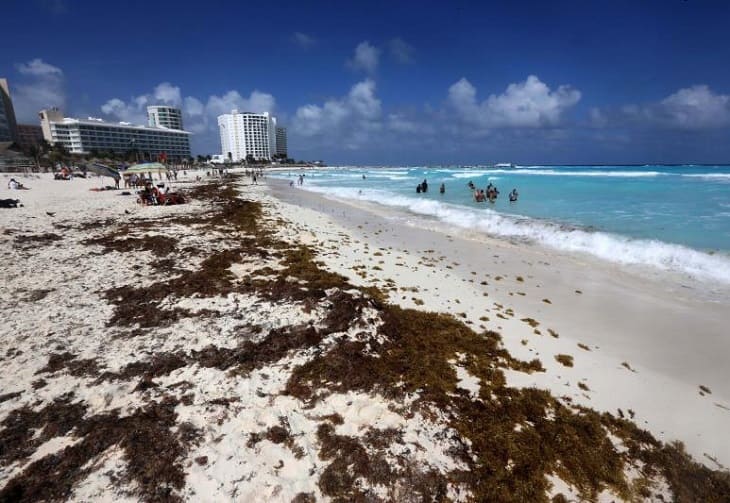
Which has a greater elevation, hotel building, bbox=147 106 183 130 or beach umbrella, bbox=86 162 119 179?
hotel building, bbox=147 106 183 130

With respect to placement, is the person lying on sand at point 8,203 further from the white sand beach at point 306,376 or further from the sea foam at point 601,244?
the sea foam at point 601,244

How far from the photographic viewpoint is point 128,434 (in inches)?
124

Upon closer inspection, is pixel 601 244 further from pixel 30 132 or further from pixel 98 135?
pixel 30 132

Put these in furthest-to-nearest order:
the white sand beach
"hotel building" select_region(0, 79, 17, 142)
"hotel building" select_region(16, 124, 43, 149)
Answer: "hotel building" select_region(16, 124, 43, 149) → "hotel building" select_region(0, 79, 17, 142) → the white sand beach

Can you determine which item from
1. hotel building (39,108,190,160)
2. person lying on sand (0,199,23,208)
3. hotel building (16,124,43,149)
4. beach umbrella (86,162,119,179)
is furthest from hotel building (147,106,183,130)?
person lying on sand (0,199,23,208)

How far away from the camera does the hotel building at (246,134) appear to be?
186 meters

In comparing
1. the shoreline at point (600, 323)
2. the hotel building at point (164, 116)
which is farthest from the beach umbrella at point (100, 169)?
the hotel building at point (164, 116)

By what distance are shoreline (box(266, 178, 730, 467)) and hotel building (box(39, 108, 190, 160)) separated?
4843 inches

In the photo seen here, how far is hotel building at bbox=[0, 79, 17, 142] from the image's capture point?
291ft

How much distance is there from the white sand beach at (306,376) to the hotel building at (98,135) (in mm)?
120980

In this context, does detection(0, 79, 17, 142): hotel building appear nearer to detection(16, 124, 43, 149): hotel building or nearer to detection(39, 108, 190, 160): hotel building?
detection(39, 108, 190, 160): hotel building

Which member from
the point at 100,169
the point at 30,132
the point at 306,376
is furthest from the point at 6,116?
the point at 306,376

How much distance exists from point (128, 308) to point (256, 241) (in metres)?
5.32

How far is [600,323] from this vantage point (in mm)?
5883
